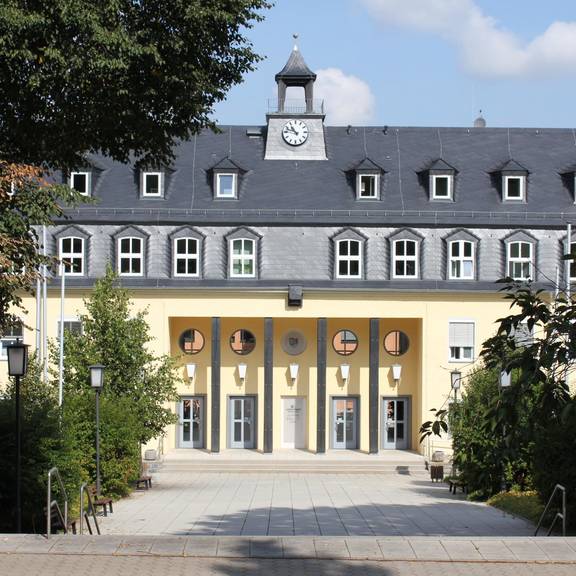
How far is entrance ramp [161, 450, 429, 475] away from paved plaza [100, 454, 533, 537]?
2236 millimetres

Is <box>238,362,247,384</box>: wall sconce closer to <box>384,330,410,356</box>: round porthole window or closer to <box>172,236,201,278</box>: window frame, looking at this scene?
<box>172,236,201,278</box>: window frame

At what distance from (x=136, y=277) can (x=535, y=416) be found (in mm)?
38745

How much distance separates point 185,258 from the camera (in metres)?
51.3

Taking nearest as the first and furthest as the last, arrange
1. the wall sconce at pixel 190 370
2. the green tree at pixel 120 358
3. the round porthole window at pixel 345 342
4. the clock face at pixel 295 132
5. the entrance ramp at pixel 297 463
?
the green tree at pixel 120 358 < the entrance ramp at pixel 297 463 < the wall sconce at pixel 190 370 < the round porthole window at pixel 345 342 < the clock face at pixel 295 132

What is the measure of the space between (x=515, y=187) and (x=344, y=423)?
12.3 metres

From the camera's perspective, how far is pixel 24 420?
21.7 metres

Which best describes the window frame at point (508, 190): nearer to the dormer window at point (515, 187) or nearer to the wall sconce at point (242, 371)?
Result: the dormer window at point (515, 187)

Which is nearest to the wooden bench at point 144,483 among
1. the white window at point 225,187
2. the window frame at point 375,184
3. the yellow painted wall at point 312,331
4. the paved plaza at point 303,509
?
the paved plaza at point 303,509

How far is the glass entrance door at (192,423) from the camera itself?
53.3 meters

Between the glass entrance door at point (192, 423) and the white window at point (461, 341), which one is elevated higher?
the white window at point (461, 341)

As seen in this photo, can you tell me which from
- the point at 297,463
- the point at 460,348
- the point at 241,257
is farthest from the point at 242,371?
the point at 460,348

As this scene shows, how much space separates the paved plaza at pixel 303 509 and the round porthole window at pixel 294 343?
8923 millimetres

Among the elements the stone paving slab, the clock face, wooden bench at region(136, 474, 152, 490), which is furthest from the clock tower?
the stone paving slab

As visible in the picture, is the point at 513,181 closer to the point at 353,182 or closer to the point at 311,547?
the point at 353,182
